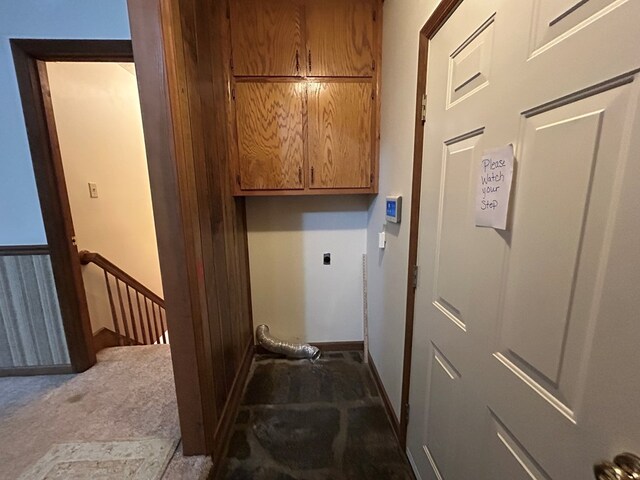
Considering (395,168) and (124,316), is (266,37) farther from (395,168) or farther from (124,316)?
(124,316)

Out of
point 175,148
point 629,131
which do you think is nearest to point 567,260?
point 629,131

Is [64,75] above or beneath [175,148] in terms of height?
above

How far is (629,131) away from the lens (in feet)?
1.43

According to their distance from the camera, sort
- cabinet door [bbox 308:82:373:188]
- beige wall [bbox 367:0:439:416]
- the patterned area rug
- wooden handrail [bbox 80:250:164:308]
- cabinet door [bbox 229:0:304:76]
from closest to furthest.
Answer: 1. the patterned area rug
2. beige wall [bbox 367:0:439:416]
3. cabinet door [bbox 229:0:304:76]
4. cabinet door [bbox 308:82:373:188]
5. wooden handrail [bbox 80:250:164:308]

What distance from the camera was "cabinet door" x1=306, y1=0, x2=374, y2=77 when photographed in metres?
1.77

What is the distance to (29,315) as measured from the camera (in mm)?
1846

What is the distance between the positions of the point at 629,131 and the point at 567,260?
25cm

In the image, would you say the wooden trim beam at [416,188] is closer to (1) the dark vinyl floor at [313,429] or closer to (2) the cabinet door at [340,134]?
(1) the dark vinyl floor at [313,429]

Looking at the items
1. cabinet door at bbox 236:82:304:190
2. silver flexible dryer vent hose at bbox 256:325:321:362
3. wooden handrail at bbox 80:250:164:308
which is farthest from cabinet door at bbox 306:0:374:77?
wooden handrail at bbox 80:250:164:308

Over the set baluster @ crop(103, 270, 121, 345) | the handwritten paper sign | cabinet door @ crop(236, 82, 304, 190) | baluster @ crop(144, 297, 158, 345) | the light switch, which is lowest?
baluster @ crop(144, 297, 158, 345)

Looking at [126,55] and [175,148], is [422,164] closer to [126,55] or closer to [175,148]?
[175,148]

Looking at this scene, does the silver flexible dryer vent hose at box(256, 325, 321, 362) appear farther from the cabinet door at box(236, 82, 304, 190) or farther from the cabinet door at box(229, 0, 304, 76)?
the cabinet door at box(229, 0, 304, 76)

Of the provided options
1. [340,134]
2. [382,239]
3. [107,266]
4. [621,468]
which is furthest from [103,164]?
[621,468]

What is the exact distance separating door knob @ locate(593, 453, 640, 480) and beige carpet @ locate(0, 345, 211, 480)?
57.6 inches
